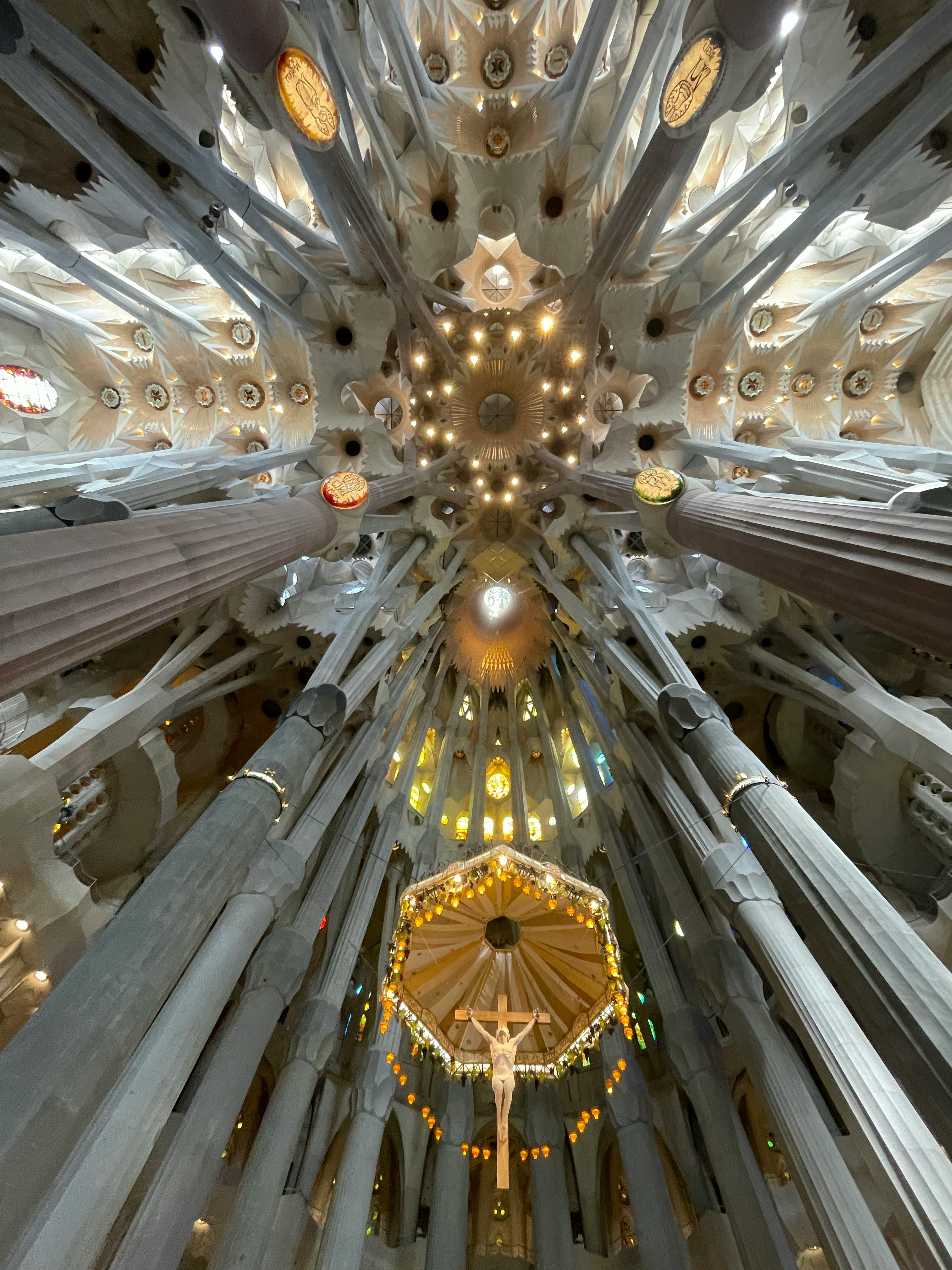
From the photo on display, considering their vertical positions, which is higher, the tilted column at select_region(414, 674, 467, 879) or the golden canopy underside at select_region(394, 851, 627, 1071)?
the tilted column at select_region(414, 674, 467, 879)

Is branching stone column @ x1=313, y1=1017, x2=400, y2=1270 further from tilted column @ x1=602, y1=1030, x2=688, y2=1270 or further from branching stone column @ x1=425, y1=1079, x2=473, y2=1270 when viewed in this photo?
tilted column @ x1=602, y1=1030, x2=688, y2=1270

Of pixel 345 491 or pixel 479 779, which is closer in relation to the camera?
pixel 345 491

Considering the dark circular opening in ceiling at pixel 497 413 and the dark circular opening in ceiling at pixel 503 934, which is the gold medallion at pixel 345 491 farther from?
the dark circular opening in ceiling at pixel 503 934

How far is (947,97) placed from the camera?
249 inches

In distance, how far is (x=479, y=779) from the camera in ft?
58.2

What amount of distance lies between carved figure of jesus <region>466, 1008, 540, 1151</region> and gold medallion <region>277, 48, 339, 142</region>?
1224cm

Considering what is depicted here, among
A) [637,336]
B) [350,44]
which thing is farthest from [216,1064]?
[350,44]

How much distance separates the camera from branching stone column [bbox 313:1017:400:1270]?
8.49m

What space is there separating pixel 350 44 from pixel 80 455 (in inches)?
340

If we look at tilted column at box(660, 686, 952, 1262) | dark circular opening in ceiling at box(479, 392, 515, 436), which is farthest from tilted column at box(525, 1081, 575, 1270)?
dark circular opening in ceiling at box(479, 392, 515, 436)

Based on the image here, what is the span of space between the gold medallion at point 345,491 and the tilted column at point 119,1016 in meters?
4.22

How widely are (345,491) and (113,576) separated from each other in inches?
220

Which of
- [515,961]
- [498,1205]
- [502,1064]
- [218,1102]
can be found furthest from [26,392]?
[498,1205]

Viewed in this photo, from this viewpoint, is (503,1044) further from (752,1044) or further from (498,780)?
(498,780)
